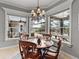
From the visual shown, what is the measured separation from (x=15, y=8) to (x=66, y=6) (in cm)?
336

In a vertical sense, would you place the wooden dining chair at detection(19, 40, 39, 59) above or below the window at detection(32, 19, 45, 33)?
below

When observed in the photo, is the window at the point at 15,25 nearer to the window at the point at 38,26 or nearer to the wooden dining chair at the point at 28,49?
the window at the point at 38,26

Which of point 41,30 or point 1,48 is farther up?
point 41,30

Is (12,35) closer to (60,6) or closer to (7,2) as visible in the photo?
(7,2)

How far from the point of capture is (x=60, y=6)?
181 inches

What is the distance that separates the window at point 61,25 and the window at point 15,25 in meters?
2.09

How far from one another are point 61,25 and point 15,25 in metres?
3.07

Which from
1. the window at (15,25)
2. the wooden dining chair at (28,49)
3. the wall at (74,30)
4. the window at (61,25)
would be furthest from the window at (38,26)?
the wooden dining chair at (28,49)

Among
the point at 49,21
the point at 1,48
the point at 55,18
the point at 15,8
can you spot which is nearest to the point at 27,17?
the point at 15,8

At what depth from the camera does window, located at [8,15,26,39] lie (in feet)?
19.2

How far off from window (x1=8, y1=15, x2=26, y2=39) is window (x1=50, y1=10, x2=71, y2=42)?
2.09m

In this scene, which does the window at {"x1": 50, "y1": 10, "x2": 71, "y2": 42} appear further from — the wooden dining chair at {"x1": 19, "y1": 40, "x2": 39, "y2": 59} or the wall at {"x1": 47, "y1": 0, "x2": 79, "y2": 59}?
the wooden dining chair at {"x1": 19, "y1": 40, "x2": 39, "y2": 59}

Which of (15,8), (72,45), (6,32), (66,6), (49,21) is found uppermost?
(15,8)

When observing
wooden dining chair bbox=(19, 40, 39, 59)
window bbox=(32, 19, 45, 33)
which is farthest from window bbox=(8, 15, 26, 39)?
wooden dining chair bbox=(19, 40, 39, 59)
